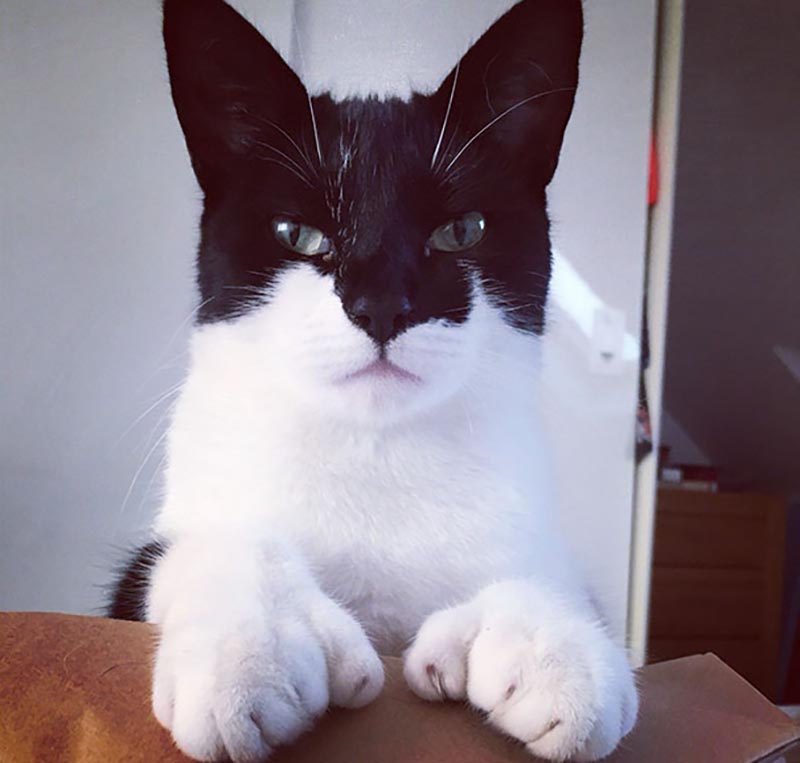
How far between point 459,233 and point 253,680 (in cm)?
47

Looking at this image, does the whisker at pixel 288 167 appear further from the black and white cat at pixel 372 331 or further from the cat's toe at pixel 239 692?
the cat's toe at pixel 239 692

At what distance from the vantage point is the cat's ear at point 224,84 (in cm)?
74

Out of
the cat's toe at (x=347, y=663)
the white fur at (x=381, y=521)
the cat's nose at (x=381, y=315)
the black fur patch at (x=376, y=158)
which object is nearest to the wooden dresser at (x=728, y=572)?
the white fur at (x=381, y=521)

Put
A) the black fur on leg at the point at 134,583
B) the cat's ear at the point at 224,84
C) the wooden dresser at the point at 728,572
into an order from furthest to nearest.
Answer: the wooden dresser at the point at 728,572 → the cat's ear at the point at 224,84 → the black fur on leg at the point at 134,583

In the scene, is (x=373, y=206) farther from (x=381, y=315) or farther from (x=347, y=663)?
(x=347, y=663)

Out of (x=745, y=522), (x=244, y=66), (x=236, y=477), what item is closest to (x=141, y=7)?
(x=244, y=66)

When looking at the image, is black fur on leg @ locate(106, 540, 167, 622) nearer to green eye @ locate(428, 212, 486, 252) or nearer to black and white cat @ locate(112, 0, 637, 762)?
black and white cat @ locate(112, 0, 637, 762)

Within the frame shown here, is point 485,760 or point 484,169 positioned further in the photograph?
point 484,169

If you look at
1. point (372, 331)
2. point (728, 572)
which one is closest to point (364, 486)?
point (372, 331)

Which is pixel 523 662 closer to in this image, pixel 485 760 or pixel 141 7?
pixel 485 760

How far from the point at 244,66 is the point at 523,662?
621 millimetres

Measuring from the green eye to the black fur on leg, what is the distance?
1.25 ft

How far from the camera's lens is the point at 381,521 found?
28.1 inches

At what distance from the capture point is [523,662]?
457mm
